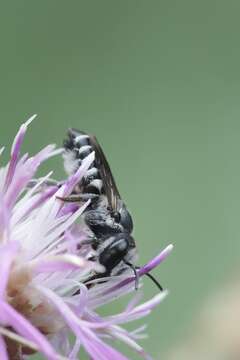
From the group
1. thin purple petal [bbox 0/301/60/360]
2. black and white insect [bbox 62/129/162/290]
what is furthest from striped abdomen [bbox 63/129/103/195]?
thin purple petal [bbox 0/301/60/360]

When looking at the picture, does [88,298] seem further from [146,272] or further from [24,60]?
[24,60]

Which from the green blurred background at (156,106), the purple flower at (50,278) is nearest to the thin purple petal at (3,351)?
the purple flower at (50,278)

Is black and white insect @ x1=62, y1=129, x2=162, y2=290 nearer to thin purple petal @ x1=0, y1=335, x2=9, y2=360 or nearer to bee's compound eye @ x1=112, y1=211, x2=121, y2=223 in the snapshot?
bee's compound eye @ x1=112, y1=211, x2=121, y2=223

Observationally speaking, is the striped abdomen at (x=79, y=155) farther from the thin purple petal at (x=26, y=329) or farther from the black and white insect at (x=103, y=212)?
the thin purple petal at (x=26, y=329)

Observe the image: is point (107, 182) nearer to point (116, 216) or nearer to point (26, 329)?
point (116, 216)

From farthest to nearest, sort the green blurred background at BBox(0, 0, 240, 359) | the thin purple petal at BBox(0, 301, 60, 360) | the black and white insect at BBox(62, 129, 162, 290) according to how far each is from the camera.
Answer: the green blurred background at BBox(0, 0, 240, 359), the black and white insect at BBox(62, 129, 162, 290), the thin purple petal at BBox(0, 301, 60, 360)

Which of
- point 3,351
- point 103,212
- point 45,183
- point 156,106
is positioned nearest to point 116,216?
point 103,212

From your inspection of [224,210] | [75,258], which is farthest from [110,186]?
[224,210]
